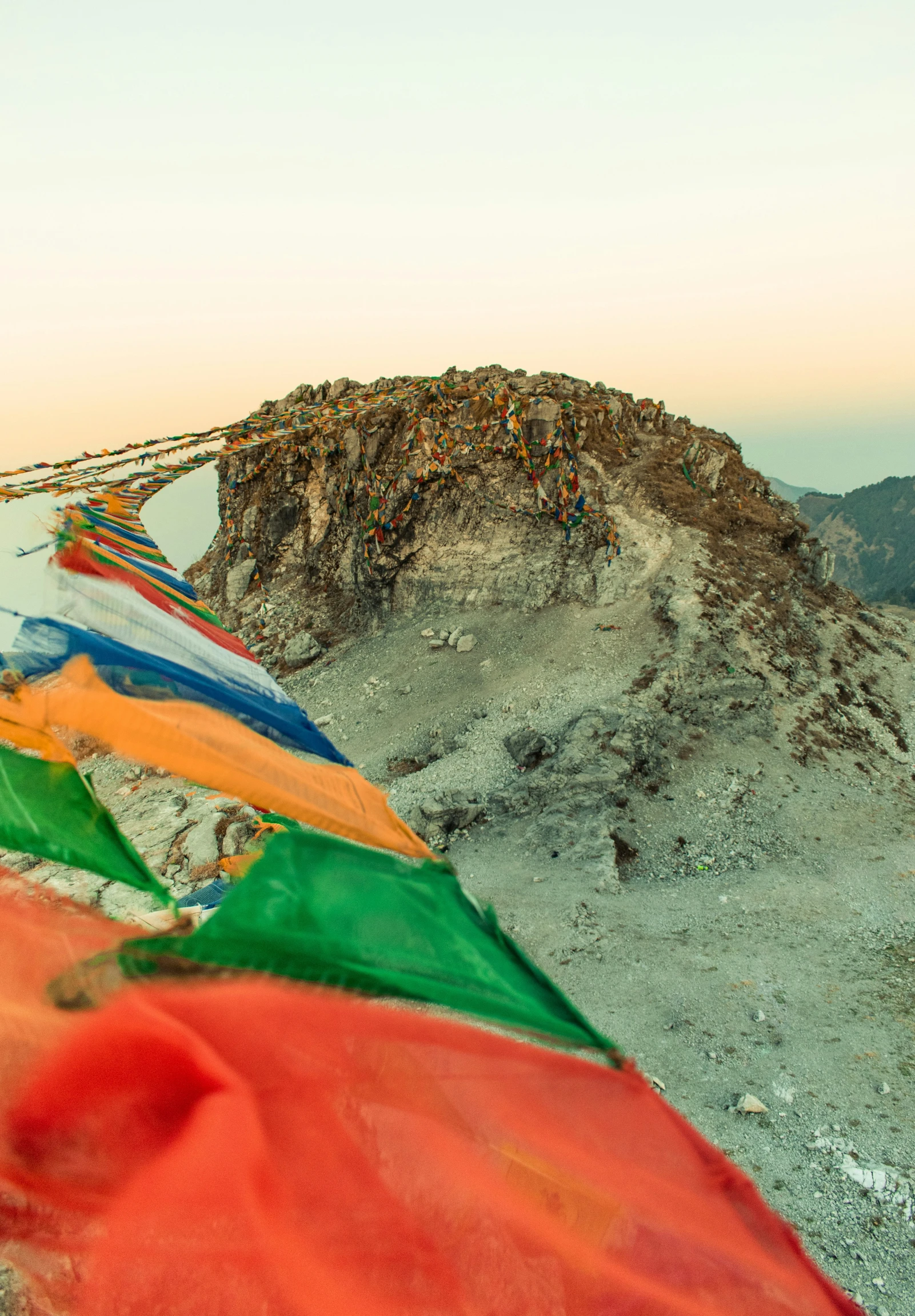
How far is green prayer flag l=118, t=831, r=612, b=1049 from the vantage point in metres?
2.10

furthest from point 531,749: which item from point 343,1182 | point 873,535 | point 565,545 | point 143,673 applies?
point 873,535

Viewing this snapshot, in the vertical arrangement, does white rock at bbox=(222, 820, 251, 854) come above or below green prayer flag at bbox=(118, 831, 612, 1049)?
below

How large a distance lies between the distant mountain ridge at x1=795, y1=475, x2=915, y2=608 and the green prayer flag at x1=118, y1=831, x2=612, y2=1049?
72200mm

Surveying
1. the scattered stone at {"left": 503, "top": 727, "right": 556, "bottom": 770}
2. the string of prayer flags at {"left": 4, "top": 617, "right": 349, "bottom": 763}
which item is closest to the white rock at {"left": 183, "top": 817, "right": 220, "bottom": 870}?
the scattered stone at {"left": 503, "top": 727, "right": 556, "bottom": 770}

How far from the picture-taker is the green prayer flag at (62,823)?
106 inches

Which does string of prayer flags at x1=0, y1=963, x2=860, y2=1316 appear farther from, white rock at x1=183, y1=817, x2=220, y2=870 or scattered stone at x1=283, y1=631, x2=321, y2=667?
scattered stone at x1=283, y1=631, x2=321, y2=667

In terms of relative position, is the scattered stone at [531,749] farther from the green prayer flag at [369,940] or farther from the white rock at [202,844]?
the green prayer flag at [369,940]

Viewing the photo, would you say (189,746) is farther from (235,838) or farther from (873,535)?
(873,535)

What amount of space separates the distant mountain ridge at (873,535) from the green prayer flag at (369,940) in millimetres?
72200

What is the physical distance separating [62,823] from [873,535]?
86.8m

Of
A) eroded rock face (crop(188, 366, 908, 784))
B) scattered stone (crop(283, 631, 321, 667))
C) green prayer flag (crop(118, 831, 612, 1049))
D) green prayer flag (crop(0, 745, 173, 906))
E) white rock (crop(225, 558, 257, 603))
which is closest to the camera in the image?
green prayer flag (crop(118, 831, 612, 1049))

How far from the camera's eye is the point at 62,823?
2.78 metres

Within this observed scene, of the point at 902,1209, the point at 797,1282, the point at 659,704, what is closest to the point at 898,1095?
the point at 902,1209

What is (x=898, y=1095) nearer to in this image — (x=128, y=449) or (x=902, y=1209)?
(x=902, y=1209)
